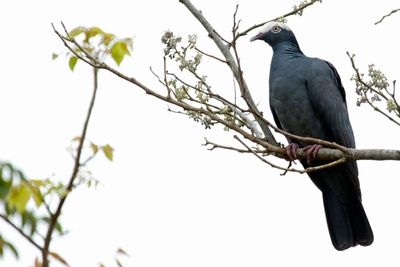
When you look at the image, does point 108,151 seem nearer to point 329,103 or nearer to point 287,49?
point 329,103

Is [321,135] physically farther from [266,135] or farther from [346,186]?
[266,135]

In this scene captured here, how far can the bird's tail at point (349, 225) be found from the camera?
5.97 metres

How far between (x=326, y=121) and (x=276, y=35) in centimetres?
108

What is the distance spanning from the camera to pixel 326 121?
5.80 meters

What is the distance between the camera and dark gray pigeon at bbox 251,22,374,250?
5.80 m

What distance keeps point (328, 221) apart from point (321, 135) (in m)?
0.72

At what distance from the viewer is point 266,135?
195 inches

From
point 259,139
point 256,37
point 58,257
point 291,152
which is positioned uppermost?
point 256,37

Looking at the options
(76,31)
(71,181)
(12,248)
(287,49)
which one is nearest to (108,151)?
(12,248)

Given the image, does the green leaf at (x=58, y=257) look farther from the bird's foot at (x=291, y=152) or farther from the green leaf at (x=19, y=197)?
the bird's foot at (x=291, y=152)

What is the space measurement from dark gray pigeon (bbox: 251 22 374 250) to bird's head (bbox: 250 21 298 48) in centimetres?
30

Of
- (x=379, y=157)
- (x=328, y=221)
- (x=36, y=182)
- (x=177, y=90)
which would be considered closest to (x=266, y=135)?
(x=177, y=90)

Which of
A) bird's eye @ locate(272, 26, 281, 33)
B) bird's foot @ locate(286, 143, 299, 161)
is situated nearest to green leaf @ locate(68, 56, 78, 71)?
bird's foot @ locate(286, 143, 299, 161)

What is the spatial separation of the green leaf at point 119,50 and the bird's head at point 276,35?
2.82 meters
